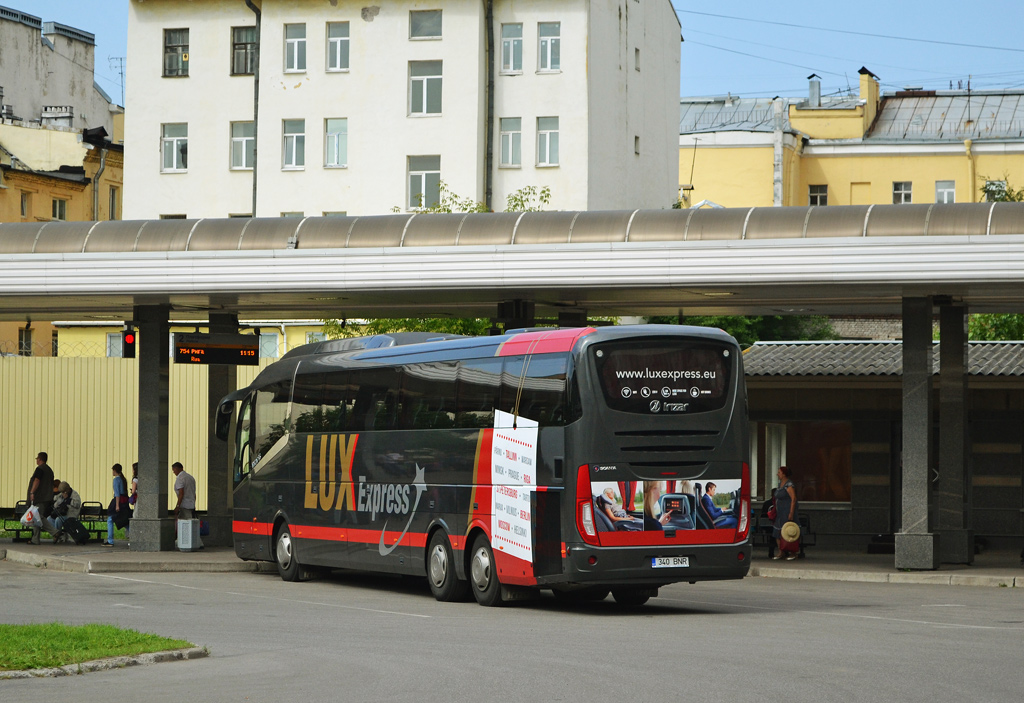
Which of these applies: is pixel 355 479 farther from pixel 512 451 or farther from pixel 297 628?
pixel 297 628

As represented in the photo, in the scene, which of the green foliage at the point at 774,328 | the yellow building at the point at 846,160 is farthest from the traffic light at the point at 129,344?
the yellow building at the point at 846,160

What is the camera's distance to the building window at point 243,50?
56812 mm

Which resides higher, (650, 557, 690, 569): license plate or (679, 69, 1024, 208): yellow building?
(679, 69, 1024, 208): yellow building

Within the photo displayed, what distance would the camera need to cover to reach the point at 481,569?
60.8ft

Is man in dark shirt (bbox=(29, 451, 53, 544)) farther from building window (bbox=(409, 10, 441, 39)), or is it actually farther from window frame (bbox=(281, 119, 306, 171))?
building window (bbox=(409, 10, 441, 39))

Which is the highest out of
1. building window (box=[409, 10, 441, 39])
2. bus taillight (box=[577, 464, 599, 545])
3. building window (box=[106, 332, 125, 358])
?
building window (box=[409, 10, 441, 39])

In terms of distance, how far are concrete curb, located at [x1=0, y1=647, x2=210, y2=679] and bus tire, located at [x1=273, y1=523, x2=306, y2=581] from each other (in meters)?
10.1

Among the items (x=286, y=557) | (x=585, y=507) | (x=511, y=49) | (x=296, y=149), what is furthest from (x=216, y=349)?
(x=296, y=149)

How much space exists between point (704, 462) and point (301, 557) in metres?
7.60

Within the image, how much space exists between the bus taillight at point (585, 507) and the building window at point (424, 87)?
39.1 m

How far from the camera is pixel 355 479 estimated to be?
70.0 ft

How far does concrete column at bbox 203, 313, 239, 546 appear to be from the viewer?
28391 mm

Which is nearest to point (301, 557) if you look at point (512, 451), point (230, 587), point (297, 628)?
point (230, 587)

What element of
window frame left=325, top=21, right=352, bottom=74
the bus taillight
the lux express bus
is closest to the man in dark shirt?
the lux express bus
